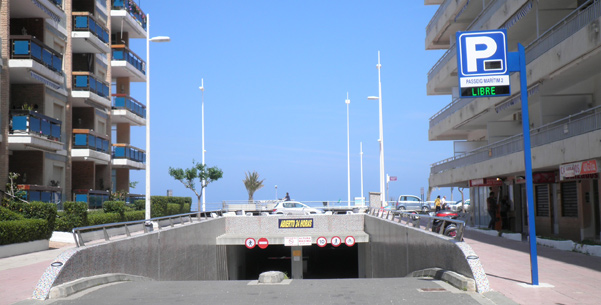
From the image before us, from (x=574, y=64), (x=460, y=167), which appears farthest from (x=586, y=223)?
(x=460, y=167)

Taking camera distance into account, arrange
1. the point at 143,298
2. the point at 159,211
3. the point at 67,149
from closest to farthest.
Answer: the point at 143,298, the point at 67,149, the point at 159,211

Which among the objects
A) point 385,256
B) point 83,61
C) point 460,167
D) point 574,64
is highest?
point 83,61

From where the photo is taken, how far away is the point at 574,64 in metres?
21.2

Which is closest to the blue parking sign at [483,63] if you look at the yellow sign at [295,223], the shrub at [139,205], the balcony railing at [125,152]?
the yellow sign at [295,223]

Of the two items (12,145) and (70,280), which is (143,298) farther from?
(12,145)

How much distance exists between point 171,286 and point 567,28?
1567 cm

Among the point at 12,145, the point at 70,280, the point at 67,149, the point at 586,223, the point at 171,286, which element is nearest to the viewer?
the point at 70,280

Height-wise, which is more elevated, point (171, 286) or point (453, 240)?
point (453, 240)

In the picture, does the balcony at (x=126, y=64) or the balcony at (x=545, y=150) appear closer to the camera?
the balcony at (x=545, y=150)

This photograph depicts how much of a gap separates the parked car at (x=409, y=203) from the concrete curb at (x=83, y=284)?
48.1 metres

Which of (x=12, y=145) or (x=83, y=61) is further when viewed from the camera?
(x=83, y=61)

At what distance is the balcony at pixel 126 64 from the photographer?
42.7m

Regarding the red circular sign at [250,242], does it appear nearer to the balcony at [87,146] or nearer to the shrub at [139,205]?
the shrub at [139,205]

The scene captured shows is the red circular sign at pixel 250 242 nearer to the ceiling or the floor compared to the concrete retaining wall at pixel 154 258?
nearer to the floor
